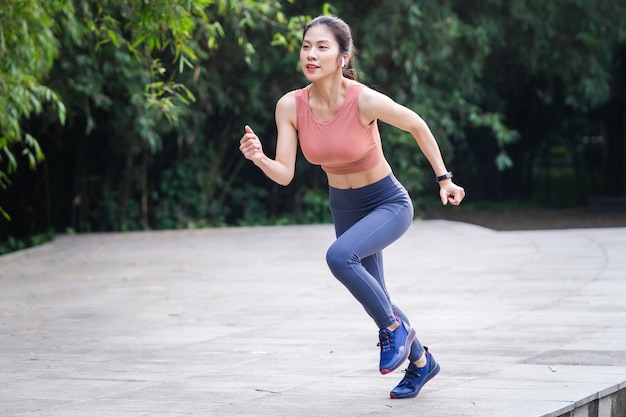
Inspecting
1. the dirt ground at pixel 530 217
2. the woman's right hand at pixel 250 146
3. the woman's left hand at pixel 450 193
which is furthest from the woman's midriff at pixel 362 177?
the dirt ground at pixel 530 217

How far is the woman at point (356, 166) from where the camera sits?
433 centimetres

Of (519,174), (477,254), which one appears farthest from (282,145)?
(519,174)

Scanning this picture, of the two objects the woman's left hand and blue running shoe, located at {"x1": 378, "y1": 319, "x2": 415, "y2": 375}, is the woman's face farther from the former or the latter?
blue running shoe, located at {"x1": 378, "y1": 319, "x2": 415, "y2": 375}

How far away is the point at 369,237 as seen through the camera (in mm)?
4344

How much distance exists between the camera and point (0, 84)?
7.99 meters

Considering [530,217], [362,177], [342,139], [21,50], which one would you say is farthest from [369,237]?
[530,217]

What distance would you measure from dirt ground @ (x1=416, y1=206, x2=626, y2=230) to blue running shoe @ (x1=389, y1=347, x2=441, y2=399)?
12608 millimetres

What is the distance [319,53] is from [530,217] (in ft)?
49.2

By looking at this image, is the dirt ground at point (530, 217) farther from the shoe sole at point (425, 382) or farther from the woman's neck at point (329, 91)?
the woman's neck at point (329, 91)

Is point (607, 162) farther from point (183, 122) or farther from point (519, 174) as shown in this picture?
point (183, 122)

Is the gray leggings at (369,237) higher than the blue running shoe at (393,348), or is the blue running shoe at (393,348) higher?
the gray leggings at (369,237)

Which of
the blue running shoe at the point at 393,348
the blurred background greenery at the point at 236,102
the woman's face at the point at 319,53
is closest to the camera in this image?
the blue running shoe at the point at 393,348

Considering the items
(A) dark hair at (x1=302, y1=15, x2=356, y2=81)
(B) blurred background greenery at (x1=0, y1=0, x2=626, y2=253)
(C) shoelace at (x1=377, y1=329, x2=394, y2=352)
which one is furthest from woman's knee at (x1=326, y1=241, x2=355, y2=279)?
(B) blurred background greenery at (x1=0, y1=0, x2=626, y2=253)

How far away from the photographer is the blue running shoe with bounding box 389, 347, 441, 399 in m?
4.46
